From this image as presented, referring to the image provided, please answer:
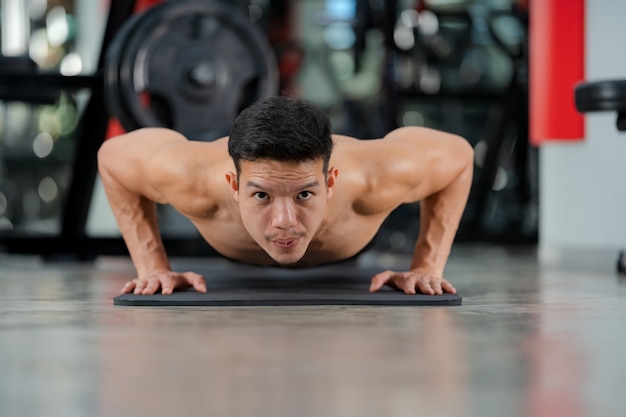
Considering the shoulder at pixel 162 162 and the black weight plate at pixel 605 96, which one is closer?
the shoulder at pixel 162 162

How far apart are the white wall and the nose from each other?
282 cm

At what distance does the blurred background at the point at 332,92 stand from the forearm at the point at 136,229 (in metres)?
0.54

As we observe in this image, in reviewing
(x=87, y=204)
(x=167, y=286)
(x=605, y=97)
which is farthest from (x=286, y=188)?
(x=87, y=204)

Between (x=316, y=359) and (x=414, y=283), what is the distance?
104cm

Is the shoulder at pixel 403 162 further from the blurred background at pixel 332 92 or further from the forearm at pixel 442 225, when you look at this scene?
the blurred background at pixel 332 92

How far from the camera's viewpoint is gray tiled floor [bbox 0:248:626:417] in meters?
1.31

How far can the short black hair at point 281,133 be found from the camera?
219 cm

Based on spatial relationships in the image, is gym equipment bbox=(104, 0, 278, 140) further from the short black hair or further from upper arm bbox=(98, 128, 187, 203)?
the short black hair

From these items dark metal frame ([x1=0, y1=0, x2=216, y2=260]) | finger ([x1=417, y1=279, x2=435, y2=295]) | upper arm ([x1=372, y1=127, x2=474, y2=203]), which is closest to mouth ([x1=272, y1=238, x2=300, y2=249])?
upper arm ([x1=372, y1=127, x2=474, y2=203])

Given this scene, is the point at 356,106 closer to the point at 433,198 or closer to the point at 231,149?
the point at 433,198

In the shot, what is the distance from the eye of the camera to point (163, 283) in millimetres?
2643

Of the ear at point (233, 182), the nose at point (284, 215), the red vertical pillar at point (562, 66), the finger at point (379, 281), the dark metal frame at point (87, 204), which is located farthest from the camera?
the red vertical pillar at point (562, 66)

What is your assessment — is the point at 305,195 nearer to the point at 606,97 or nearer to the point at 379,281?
the point at 379,281

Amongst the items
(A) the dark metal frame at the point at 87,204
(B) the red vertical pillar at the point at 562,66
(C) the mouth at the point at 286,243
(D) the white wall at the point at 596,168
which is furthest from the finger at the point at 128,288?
(B) the red vertical pillar at the point at 562,66
